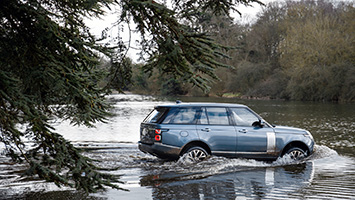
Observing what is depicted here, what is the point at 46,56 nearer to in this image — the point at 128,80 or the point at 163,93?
the point at 128,80

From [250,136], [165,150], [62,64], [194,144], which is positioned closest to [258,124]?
[250,136]

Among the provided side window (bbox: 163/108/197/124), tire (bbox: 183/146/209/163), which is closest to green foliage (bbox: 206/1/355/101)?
side window (bbox: 163/108/197/124)

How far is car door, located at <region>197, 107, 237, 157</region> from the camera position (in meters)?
10.6

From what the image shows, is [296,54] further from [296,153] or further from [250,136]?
[250,136]

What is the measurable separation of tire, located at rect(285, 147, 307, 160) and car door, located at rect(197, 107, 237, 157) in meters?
1.61

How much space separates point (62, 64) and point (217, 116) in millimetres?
5556

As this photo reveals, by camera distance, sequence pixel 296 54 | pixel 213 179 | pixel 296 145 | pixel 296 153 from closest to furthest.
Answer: pixel 213 179 → pixel 296 153 → pixel 296 145 → pixel 296 54

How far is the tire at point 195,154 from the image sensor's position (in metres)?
10.4

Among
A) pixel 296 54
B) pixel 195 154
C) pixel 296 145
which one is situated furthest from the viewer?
pixel 296 54

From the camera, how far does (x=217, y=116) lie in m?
11.0

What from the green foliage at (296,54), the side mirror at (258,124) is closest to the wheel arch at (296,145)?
the side mirror at (258,124)

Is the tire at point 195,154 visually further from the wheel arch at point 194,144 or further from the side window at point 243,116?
the side window at point 243,116

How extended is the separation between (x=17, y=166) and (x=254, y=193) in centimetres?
611

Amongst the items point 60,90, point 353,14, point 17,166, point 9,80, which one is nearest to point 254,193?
point 60,90
